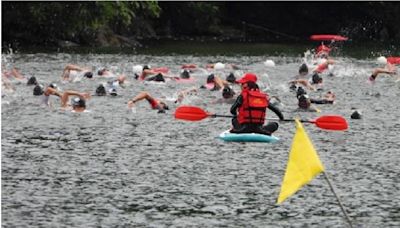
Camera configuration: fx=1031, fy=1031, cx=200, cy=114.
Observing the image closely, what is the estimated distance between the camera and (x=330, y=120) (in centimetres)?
2103

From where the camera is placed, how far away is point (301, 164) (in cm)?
1152

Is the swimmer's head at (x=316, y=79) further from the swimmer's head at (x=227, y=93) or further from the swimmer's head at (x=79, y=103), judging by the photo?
the swimmer's head at (x=79, y=103)

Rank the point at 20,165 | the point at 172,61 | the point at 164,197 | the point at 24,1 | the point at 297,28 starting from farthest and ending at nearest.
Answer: the point at 297,28 < the point at 24,1 < the point at 172,61 < the point at 20,165 < the point at 164,197

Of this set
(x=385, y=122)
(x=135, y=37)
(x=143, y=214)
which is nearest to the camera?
(x=143, y=214)

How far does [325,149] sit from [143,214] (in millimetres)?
6742

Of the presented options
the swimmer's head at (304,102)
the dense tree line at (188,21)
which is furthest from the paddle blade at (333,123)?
the dense tree line at (188,21)

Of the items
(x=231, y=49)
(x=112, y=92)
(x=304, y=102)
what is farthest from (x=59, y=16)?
(x=304, y=102)

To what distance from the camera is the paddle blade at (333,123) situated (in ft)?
68.6

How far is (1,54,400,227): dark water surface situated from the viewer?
1476 cm

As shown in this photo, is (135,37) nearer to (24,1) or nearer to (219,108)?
(24,1)

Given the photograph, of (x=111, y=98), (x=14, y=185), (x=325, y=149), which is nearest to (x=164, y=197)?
(x=14, y=185)

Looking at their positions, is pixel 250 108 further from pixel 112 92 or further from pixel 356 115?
pixel 112 92

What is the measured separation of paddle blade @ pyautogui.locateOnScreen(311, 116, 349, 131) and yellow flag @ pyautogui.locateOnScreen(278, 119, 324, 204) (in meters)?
9.42

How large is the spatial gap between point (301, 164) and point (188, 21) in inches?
2203
